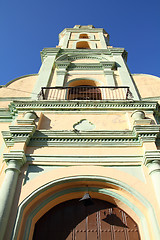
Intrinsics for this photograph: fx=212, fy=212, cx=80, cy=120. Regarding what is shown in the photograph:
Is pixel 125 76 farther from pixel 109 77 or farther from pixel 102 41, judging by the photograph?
pixel 102 41

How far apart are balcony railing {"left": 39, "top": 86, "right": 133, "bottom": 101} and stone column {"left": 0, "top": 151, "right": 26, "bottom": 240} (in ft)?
11.0

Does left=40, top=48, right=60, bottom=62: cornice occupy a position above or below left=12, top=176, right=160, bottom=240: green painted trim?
above

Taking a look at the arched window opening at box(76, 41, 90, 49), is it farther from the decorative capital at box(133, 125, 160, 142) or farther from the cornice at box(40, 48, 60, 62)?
the decorative capital at box(133, 125, 160, 142)

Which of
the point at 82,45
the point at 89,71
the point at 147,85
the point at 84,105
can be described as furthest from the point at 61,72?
the point at 82,45

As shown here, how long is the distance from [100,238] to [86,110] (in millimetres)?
3878

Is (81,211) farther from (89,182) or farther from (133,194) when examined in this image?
(133,194)

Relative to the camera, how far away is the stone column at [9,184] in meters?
4.20

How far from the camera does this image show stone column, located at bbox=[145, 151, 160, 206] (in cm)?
474

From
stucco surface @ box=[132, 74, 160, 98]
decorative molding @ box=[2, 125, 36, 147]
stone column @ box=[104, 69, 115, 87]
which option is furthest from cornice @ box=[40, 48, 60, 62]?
decorative molding @ box=[2, 125, 36, 147]

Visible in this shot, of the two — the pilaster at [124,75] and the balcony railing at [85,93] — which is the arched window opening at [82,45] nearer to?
the pilaster at [124,75]

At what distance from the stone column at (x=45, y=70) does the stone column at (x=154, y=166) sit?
489cm

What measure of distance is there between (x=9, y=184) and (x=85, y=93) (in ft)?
18.9

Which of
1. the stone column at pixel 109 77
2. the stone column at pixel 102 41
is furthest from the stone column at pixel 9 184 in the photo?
the stone column at pixel 102 41

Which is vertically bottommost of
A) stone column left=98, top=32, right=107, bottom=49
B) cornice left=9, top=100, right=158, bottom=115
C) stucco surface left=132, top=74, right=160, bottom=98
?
cornice left=9, top=100, right=158, bottom=115
